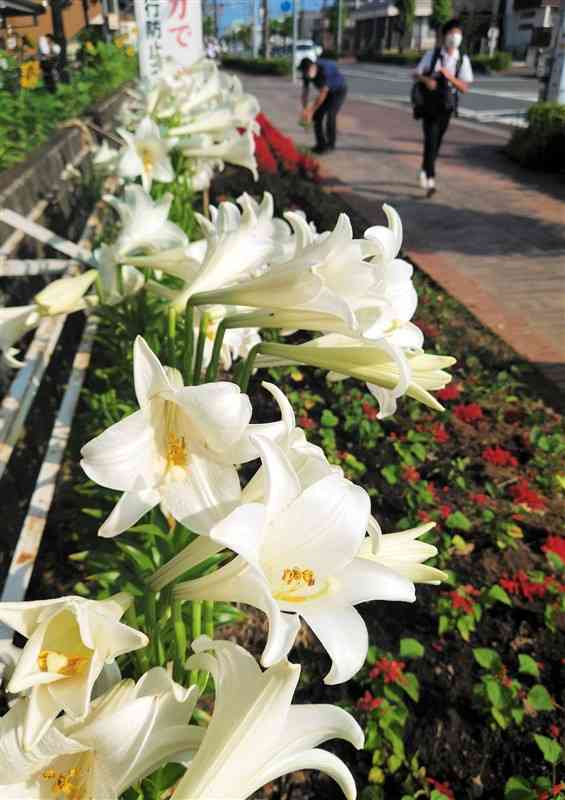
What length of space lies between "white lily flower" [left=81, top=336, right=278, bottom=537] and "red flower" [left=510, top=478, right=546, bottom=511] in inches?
84.4

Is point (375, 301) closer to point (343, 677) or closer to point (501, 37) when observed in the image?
point (343, 677)

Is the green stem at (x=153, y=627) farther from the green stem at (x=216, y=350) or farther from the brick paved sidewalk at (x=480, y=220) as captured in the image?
the brick paved sidewalk at (x=480, y=220)

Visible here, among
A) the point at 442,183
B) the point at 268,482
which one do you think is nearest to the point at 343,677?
the point at 268,482

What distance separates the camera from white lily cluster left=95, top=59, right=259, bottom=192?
278 cm

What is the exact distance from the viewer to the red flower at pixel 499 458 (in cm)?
301

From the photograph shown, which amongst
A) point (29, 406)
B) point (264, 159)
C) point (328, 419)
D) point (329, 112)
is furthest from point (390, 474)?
point (329, 112)

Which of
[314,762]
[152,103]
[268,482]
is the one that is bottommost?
[314,762]

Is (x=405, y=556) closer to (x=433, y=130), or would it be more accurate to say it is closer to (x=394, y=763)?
A: (x=394, y=763)

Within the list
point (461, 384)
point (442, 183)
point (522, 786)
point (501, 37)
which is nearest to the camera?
point (522, 786)

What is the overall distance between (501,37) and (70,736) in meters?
44.2

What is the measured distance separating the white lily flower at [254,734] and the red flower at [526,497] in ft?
7.07

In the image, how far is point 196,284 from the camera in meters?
1.30

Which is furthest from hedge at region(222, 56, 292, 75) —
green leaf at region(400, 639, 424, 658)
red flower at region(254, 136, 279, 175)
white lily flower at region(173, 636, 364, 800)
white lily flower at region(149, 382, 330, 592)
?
white lily flower at region(173, 636, 364, 800)

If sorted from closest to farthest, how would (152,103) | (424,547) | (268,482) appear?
(268,482), (424,547), (152,103)
